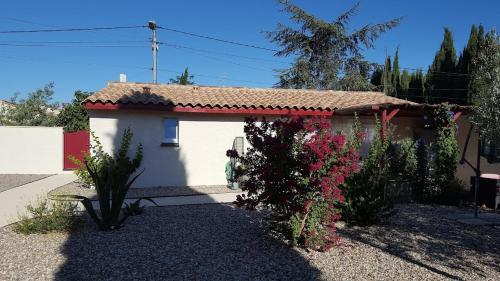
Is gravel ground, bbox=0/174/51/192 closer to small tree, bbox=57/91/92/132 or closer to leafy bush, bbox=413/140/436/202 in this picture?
small tree, bbox=57/91/92/132

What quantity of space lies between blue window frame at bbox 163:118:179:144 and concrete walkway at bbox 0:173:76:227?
357cm

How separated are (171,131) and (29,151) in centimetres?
796

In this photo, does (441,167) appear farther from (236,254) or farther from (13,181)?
(13,181)

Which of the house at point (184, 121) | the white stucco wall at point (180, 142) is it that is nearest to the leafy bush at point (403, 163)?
the house at point (184, 121)

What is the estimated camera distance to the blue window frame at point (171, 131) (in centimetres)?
1225

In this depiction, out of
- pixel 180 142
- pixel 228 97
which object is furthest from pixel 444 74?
pixel 180 142

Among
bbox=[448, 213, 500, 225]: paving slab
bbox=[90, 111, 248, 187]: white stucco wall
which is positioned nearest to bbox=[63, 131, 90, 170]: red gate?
bbox=[90, 111, 248, 187]: white stucco wall

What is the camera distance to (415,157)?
1017cm

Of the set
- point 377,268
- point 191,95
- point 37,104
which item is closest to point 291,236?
point 377,268

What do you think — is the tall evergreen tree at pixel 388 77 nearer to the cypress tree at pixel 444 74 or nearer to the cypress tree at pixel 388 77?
the cypress tree at pixel 388 77

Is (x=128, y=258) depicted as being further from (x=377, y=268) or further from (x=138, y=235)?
(x=377, y=268)

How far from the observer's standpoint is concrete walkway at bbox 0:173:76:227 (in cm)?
808

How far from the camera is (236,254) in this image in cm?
558

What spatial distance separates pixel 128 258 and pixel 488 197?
8410 mm
